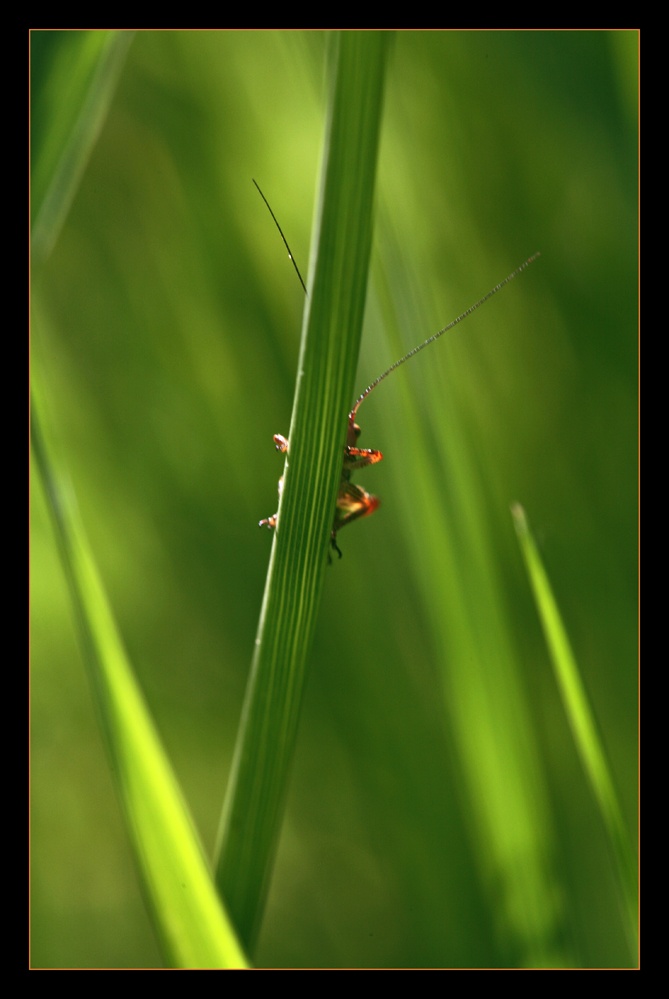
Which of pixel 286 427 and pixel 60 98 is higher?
pixel 60 98

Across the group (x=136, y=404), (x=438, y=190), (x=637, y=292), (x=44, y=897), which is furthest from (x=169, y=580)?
(x=637, y=292)

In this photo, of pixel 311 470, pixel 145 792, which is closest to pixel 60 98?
pixel 311 470

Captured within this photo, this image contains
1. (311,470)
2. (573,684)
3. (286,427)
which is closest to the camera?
(311,470)

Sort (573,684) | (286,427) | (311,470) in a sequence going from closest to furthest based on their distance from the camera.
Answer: (311,470) → (573,684) → (286,427)

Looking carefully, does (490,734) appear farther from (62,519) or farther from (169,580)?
(169,580)

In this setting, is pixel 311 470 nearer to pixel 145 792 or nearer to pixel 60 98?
pixel 145 792
